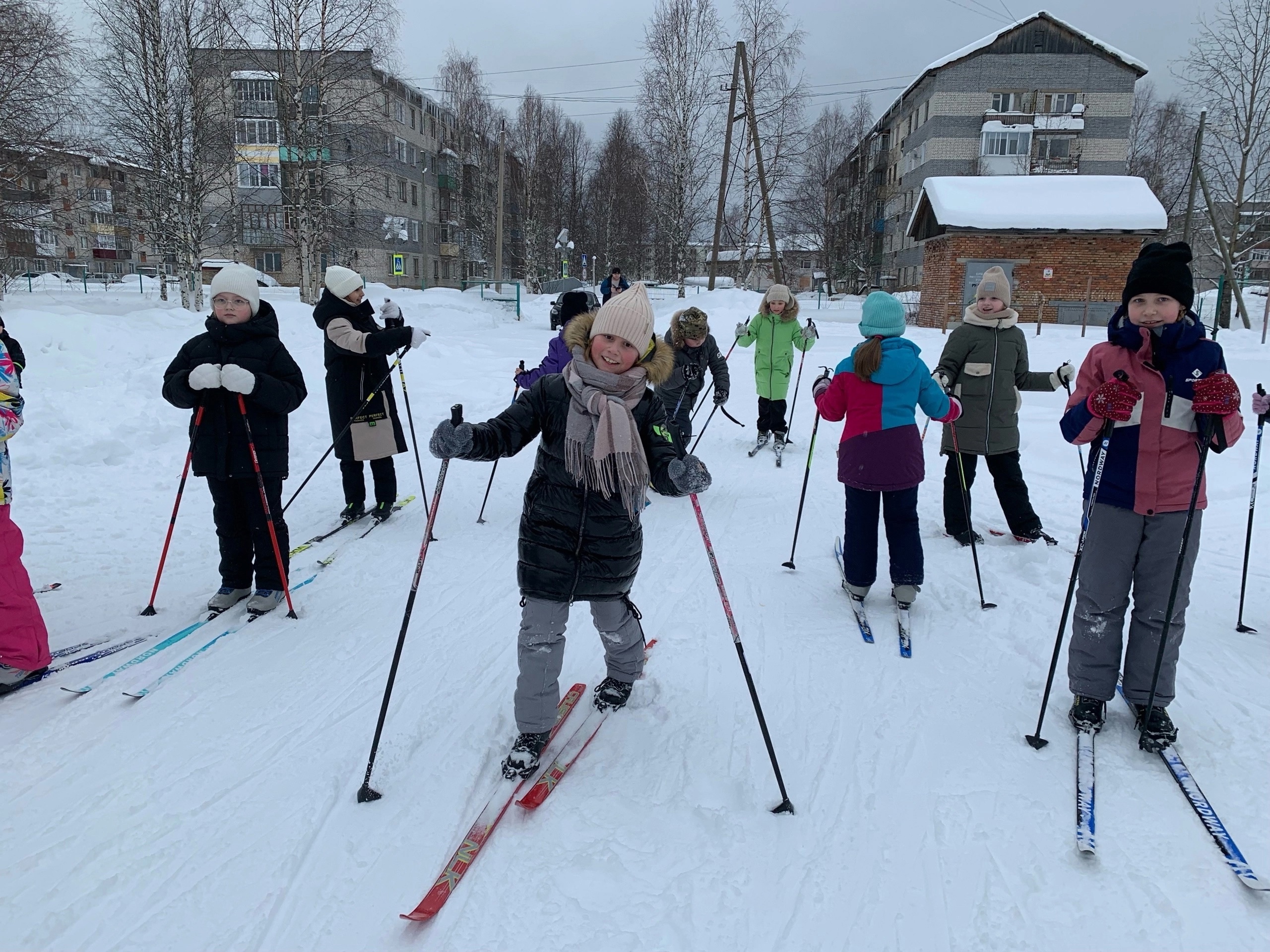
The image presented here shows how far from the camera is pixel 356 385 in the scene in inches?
231

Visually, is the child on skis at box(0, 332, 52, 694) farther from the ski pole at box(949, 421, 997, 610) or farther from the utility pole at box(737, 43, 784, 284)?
the utility pole at box(737, 43, 784, 284)

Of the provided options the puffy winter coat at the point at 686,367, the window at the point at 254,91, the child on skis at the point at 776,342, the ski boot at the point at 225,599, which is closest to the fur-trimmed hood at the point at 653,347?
the ski boot at the point at 225,599

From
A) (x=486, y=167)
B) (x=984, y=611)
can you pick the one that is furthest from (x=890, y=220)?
(x=984, y=611)

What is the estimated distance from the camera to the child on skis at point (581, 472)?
2744 mm

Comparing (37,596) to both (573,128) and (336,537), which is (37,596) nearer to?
(336,537)

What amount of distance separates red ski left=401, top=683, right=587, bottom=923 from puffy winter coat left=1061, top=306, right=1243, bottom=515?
250 cm

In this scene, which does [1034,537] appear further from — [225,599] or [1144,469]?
[225,599]

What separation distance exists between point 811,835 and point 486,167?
42781mm

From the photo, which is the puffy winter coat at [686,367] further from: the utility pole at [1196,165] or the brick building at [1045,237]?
the utility pole at [1196,165]

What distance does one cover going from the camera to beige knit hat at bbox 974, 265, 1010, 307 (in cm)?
518

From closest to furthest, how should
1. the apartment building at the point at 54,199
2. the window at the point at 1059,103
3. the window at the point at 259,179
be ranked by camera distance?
the apartment building at the point at 54,199
the window at the point at 259,179
the window at the point at 1059,103

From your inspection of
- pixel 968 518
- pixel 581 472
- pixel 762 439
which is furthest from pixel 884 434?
pixel 762 439

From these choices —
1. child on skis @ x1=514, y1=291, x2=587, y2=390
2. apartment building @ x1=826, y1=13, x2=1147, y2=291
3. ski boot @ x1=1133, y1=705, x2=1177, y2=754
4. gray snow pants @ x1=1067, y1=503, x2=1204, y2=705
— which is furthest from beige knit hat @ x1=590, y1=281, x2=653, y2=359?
apartment building @ x1=826, y1=13, x2=1147, y2=291

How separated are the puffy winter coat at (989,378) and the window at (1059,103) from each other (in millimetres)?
40755
